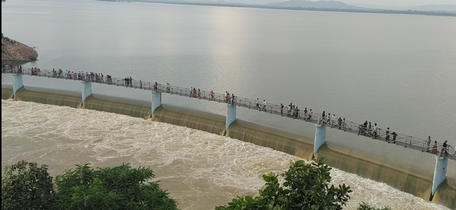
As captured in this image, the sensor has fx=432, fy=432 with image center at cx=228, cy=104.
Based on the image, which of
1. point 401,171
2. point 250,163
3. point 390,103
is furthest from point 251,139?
point 390,103

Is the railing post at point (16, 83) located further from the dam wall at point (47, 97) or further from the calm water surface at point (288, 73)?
the calm water surface at point (288, 73)

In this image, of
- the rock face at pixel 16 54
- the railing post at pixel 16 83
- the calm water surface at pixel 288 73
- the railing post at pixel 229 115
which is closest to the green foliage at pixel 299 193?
the calm water surface at pixel 288 73

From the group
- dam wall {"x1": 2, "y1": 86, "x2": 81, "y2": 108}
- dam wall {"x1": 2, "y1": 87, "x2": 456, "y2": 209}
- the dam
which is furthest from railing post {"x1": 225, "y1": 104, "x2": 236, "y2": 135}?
dam wall {"x1": 2, "y1": 86, "x2": 81, "y2": 108}

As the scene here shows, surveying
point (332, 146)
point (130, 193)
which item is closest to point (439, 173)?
point (332, 146)

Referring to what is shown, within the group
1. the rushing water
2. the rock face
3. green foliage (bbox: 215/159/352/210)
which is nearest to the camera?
green foliage (bbox: 215/159/352/210)

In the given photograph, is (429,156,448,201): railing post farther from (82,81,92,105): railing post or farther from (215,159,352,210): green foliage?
(82,81,92,105): railing post

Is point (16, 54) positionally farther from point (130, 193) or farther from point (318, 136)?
point (130, 193)
